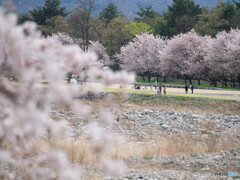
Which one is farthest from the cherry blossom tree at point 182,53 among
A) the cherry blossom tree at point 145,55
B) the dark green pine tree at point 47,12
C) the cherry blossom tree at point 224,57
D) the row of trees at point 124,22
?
the dark green pine tree at point 47,12

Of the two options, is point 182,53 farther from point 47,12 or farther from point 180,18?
point 47,12

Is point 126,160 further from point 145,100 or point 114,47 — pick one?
point 114,47

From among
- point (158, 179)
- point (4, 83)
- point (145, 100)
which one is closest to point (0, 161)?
point (4, 83)

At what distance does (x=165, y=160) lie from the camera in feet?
40.4

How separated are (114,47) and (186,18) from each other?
17.4 m

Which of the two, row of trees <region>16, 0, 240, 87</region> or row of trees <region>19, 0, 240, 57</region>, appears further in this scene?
row of trees <region>19, 0, 240, 57</region>

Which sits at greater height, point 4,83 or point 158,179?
point 4,83

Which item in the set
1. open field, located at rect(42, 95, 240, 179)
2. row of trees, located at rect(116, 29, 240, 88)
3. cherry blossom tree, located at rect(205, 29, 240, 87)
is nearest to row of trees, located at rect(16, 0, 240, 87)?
row of trees, located at rect(116, 29, 240, 88)

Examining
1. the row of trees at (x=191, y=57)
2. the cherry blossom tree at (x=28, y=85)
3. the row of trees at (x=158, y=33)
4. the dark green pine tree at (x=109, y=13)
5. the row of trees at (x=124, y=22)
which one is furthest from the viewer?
the dark green pine tree at (x=109, y=13)

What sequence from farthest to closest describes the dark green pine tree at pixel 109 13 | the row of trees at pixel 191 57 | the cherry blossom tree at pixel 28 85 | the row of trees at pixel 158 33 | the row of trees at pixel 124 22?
the dark green pine tree at pixel 109 13
the row of trees at pixel 124 22
the row of trees at pixel 158 33
the row of trees at pixel 191 57
the cherry blossom tree at pixel 28 85

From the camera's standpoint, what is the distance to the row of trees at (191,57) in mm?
39656

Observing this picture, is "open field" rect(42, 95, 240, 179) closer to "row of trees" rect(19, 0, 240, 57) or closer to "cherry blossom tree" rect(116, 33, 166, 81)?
"row of trees" rect(19, 0, 240, 57)

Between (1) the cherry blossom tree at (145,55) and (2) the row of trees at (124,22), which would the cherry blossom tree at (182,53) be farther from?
(2) the row of trees at (124,22)

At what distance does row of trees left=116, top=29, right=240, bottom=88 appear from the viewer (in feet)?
130
